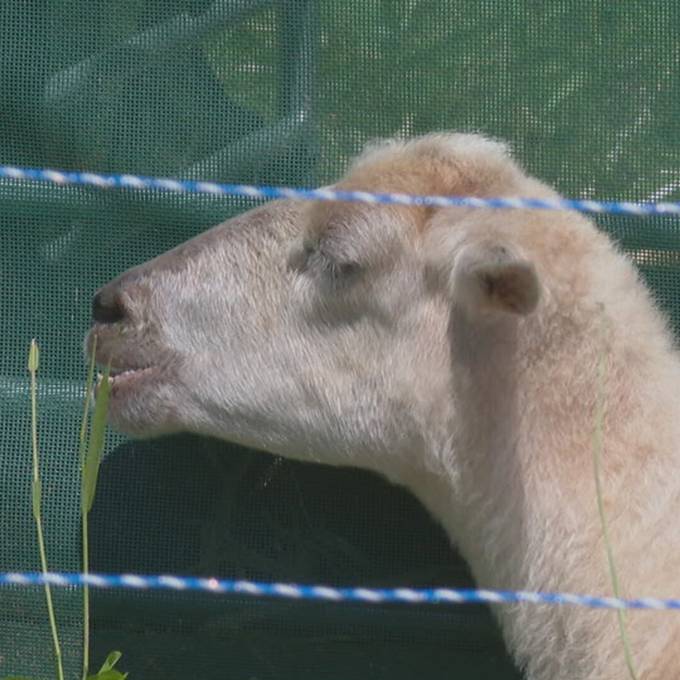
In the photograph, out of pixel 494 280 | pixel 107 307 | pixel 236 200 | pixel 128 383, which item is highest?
pixel 494 280

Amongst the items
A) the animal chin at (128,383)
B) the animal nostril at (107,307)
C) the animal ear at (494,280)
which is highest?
the animal ear at (494,280)

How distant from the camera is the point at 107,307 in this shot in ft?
13.1

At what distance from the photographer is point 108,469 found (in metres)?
4.43

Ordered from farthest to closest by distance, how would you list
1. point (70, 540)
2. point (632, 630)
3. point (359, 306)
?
point (70, 540) → point (359, 306) → point (632, 630)

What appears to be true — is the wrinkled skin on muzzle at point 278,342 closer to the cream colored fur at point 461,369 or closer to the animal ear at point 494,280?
the cream colored fur at point 461,369

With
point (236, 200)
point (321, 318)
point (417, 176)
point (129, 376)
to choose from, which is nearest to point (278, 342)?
point (321, 318)

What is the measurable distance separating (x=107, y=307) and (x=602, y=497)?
1430mm

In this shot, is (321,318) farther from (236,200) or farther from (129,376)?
(236,200)

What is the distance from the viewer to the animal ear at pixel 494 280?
343 cm

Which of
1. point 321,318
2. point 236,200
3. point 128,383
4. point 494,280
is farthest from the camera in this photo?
point 236,200

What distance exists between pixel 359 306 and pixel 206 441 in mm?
861

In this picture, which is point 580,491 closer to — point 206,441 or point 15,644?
point 206,441

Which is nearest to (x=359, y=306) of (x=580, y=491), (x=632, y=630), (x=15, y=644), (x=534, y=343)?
(x=534, y=343)

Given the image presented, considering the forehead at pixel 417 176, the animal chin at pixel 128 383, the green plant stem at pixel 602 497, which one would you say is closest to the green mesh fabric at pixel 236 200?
the forehead at pixel 417 176
